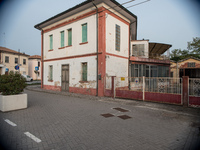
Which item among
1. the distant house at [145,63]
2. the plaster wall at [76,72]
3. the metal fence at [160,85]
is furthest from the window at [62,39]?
the metal fence at [160,85]

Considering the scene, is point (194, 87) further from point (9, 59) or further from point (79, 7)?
point (9, 59)

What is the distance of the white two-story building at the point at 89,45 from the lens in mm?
10648

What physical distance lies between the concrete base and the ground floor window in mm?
10952

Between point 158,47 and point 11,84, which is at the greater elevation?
point 158,47

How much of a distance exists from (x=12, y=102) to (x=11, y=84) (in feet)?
2.85

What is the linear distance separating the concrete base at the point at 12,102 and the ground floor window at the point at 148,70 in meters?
11.0

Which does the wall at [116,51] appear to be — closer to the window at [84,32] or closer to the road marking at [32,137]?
the window at [84,32]

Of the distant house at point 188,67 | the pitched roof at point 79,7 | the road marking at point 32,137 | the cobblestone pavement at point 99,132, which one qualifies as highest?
the pitched roof at point 79,7

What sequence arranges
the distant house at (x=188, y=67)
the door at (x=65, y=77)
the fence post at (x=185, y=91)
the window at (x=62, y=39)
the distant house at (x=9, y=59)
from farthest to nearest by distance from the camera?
the distant house at (x=9, y=59) < the distant house at (x=188, y=67) < the window at (x=62, y=39) < the door at (x=65, y=77) < the fence post at (x=185, y=91)

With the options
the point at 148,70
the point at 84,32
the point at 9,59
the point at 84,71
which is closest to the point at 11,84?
the point at 84,71

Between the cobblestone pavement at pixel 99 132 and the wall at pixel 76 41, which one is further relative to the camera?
the wall at pixel 76 41

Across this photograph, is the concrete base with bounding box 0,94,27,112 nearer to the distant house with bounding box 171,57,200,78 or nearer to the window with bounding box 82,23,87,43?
the window with bounding box 82,23,87,43

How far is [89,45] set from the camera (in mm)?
11344

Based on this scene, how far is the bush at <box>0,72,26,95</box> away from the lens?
Answer: 6090 mm
